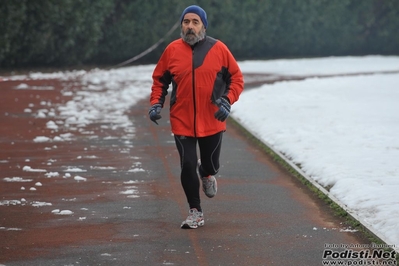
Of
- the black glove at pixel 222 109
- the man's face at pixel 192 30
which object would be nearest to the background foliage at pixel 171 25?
the man's face at pixel 192 30

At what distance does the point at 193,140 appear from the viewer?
8.44 metres

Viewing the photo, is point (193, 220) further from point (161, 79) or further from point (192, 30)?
point (192, 30)

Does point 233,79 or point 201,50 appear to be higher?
point 201,50

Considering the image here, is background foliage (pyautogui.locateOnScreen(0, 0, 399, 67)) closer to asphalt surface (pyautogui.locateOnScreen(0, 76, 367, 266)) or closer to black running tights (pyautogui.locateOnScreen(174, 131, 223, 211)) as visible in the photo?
asphalt surface (pyautogui.locateOnScreen(0, 76, 367, 266))

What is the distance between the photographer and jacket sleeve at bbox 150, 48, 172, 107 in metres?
8.38

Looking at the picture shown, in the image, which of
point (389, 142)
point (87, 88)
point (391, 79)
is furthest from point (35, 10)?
point (389, 142)

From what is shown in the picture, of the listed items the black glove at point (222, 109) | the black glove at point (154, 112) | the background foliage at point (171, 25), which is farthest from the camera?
the background foliage at point (171, 25)

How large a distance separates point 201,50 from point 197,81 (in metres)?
0.27

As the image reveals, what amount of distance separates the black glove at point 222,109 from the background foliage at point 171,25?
71.0 feet

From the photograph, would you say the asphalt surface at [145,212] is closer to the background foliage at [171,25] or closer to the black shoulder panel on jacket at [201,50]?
the black shoulder panel on jacket at [201,50]

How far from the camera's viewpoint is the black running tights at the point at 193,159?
27.6 feet

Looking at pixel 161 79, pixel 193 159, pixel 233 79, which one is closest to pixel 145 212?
pixel 193 159

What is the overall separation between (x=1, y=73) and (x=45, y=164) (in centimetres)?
1815

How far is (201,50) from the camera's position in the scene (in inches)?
327
